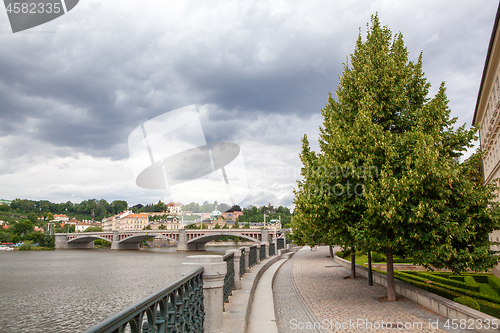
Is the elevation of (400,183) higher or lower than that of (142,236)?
higher

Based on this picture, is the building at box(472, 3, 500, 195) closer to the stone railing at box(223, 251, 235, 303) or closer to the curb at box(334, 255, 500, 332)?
the curb at box(334, 255, 500, 332)

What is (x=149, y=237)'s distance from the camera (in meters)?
89.2

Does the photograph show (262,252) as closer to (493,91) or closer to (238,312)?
(238,312)

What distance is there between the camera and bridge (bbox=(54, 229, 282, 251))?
74.5m

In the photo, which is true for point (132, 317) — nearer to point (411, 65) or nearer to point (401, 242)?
point (401, 242)

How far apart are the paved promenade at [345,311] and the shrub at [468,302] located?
75cm

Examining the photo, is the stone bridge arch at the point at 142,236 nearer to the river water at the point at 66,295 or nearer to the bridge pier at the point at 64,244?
the bridge pier at the point at 64,244

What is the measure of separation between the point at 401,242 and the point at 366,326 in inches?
109

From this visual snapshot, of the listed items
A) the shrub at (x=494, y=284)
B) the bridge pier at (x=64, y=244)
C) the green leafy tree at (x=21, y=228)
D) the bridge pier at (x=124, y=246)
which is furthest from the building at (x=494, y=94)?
the green leafy tree at (x=21, y=228)

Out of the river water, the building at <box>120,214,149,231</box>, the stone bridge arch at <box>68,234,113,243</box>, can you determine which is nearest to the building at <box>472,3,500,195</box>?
the river water

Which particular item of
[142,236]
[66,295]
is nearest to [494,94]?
[66,295]

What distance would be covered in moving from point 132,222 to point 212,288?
522 ft

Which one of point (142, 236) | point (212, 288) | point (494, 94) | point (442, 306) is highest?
point (494, 94)

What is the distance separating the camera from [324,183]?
36.5 feet
